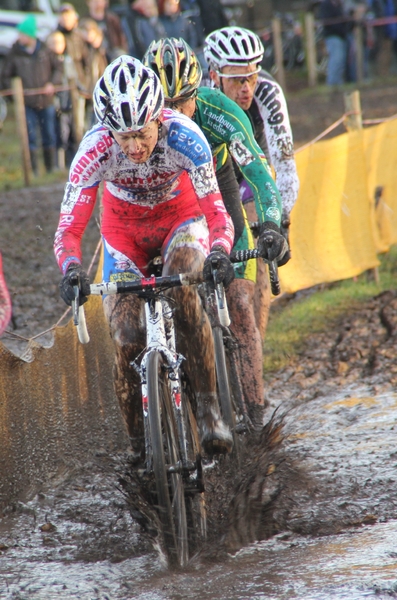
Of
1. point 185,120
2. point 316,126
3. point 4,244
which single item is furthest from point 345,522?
point 316,126

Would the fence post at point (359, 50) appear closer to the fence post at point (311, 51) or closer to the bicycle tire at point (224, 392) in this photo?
the fence post at point (311, 51)

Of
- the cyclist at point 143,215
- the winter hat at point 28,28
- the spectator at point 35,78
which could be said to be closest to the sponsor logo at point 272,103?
the cyclist at point 143,215

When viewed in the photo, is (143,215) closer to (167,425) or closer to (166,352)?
(166,352)

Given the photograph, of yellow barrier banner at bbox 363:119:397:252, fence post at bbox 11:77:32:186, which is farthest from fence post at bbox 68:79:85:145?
yellow barrier banner at bbox 363:119:397:252

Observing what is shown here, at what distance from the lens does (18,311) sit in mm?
8922

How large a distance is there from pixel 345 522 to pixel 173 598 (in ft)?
3.95

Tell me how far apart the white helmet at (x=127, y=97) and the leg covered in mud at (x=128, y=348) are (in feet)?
3.12

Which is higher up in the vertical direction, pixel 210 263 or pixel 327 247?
pixel 327 247

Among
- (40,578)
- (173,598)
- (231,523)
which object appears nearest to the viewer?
(173,598)

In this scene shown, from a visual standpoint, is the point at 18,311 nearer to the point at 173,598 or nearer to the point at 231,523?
the point at 231,523

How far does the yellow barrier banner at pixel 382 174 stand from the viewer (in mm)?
9766

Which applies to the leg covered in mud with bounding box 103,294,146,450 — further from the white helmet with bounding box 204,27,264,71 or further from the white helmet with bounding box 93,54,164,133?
the white helmet with bounding box 204,27,264,71

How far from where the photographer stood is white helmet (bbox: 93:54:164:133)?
14.4 ft

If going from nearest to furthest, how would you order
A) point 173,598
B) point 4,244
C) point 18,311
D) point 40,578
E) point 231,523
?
point 173,598
point 40,578
point 231,523
point 18,311
point 4,244
